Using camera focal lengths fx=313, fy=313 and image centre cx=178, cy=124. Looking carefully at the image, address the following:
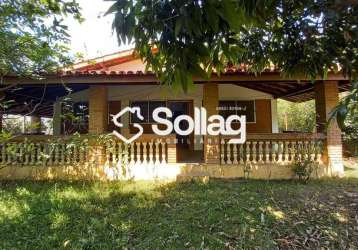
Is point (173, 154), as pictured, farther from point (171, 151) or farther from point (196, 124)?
point (196, 124)

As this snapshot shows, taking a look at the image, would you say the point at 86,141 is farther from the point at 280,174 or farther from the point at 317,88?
the point at 317,88

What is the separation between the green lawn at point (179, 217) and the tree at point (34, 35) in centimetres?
279

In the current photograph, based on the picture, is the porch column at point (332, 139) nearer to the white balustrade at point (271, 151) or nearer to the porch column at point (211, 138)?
the white balustrade at point (271, 151)

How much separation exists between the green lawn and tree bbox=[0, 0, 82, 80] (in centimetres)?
279

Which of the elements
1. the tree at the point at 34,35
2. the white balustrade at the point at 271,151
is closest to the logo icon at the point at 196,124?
the white balustrade at the point at 271,151

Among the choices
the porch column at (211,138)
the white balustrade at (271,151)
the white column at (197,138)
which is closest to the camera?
the white balustrade at (271,151)

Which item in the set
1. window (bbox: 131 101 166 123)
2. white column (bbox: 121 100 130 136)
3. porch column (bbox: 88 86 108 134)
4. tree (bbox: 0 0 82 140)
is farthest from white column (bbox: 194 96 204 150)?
tree (bbox: 0 0 82 140)

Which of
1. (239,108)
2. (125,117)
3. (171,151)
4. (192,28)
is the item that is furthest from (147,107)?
(192,28)

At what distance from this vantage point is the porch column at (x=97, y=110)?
28.9 ft

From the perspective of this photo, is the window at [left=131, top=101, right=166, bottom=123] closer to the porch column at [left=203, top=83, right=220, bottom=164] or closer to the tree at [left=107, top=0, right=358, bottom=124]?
the porch column at [left=203, top=83, right=220, bottom=164]

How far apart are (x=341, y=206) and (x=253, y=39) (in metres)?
3.69

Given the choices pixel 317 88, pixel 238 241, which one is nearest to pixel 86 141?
pixel 238 241


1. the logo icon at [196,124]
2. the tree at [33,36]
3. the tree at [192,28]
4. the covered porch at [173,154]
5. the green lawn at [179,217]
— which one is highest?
the tree at [33,36]

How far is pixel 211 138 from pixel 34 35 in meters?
5.01
